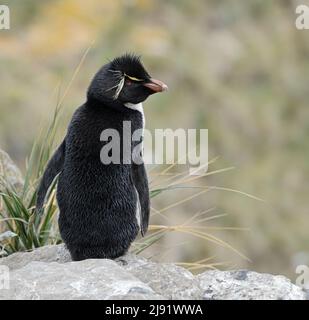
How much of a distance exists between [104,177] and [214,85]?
597 centimetres

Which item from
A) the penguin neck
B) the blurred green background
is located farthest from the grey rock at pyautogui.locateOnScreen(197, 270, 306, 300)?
the blurred green background

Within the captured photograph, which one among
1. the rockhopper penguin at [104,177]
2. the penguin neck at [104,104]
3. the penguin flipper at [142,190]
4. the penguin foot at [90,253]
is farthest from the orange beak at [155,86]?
the penguin foot at [90,253]

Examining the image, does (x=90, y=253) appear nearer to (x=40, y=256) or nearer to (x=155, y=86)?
(x=40, y=256)

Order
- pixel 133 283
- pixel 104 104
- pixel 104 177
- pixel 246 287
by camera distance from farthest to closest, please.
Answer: pixel 104 104 → pixel 104 177 → pixel 246 287 → pixel 133 283

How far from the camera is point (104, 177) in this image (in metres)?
3.91

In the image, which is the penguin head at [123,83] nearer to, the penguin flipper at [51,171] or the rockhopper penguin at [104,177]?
the rockhopper penguin at [104,177]

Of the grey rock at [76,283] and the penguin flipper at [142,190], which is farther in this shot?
the penguin flipper at [142,190]

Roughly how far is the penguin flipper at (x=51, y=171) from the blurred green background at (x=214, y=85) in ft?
11.4

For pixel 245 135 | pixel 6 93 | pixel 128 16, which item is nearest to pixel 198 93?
pixel 245 135

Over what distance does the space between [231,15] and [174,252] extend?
4212 mm

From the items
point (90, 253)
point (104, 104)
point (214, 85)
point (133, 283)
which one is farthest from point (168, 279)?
point (214, 85)

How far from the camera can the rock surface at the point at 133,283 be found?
3430 millimetres

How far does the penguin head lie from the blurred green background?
3.70 metres
